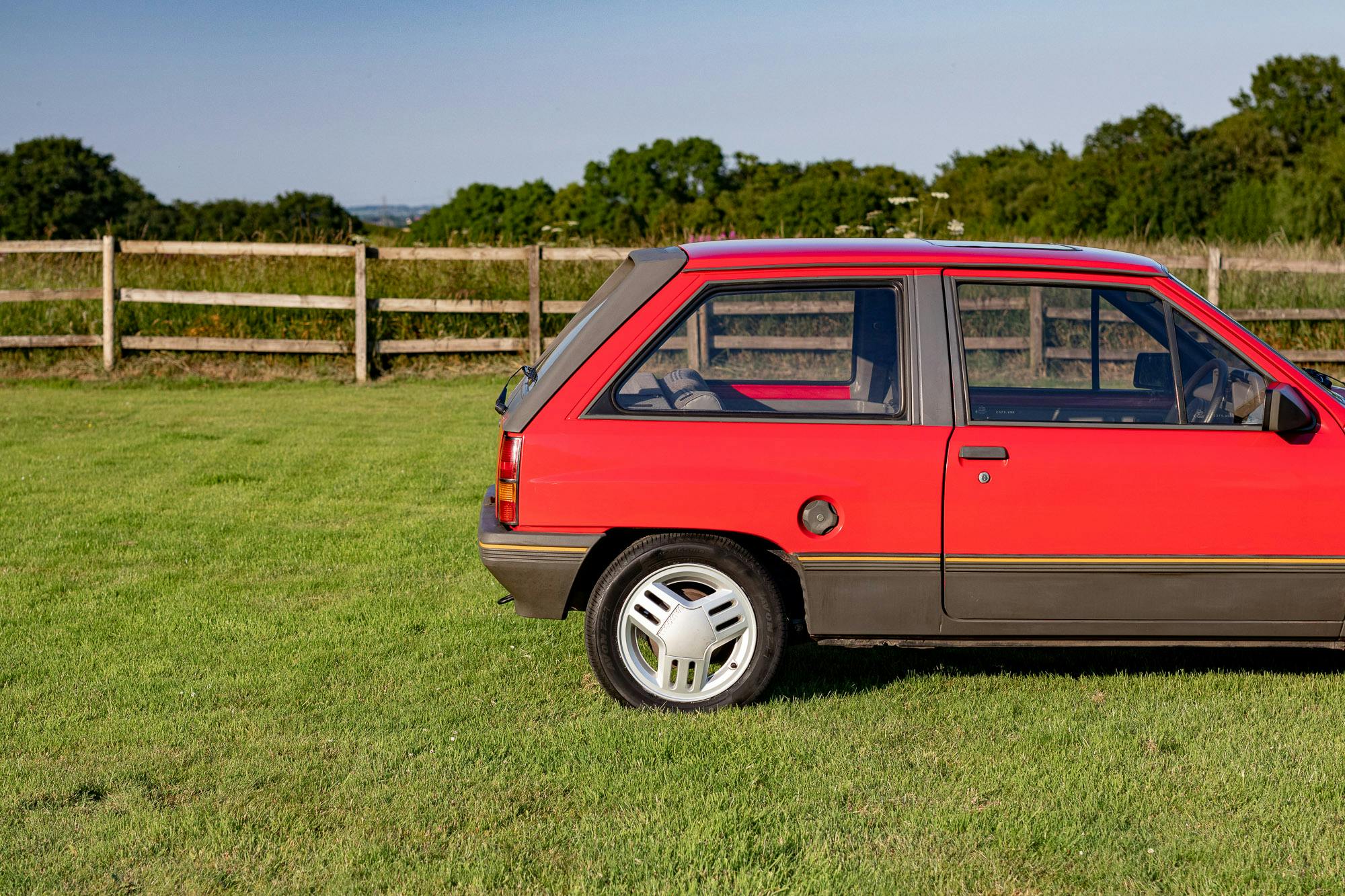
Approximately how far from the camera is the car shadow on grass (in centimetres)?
547

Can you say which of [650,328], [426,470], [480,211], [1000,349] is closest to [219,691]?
[650,328]

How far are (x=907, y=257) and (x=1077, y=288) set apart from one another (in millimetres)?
650

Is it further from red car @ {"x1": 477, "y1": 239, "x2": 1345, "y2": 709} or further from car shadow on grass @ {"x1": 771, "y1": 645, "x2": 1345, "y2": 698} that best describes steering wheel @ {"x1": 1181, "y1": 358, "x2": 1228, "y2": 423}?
car shadow on grass @ {"x1": 771, "y1": 645, "x2": 1345, "y2": 698}

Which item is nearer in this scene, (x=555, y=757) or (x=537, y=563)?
(x=555, y=757)

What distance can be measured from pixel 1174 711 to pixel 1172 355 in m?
1.35

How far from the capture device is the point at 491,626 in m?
6.27

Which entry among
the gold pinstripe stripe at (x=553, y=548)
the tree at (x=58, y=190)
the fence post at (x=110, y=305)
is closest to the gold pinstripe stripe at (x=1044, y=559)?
the gold pinstripe stripe at (x=553, y=548)

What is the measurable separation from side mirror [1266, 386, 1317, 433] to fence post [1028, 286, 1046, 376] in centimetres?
373

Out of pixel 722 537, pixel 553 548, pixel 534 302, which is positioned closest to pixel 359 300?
pixel 534 302

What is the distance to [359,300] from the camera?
57.0 feet

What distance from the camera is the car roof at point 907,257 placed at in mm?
4977

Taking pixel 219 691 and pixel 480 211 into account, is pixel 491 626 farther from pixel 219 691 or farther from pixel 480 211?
pixel 480 211

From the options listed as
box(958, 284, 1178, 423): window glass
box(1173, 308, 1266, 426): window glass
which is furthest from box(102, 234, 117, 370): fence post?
box(1173, 308, 1266, 426): window glass

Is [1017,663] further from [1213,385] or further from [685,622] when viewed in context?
[685,622]
